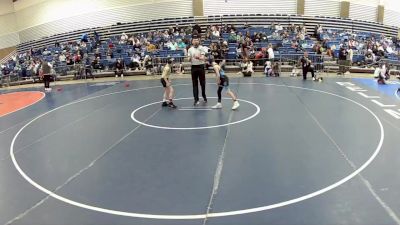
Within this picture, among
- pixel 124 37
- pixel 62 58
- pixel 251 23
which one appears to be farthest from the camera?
pixel 251 23

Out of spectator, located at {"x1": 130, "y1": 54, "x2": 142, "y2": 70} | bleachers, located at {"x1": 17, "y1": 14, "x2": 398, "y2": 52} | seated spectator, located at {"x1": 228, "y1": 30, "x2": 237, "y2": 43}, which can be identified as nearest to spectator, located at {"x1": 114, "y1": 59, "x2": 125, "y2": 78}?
spectator, located at {"x1": 130, "y1": 54, "x2": 142, "y2": 70}

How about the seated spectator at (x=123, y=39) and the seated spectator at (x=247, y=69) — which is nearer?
the seated spectator at (x=247, y=69)

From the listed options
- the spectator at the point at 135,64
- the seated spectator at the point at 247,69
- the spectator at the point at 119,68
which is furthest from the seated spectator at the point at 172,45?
the seated spectator at the point at 247,69

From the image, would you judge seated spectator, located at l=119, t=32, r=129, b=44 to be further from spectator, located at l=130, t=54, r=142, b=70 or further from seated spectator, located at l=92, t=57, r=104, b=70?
spectator, located at l=130, t=54, r=142, b=70

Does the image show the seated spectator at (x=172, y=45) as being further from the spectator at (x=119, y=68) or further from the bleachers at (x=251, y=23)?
the bleachers at (x=251, y=23)

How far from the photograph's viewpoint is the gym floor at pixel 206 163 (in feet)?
17.3

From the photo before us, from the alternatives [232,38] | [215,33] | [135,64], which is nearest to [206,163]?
[135,64]

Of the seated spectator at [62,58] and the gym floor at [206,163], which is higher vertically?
the seated spectator at [62,58]

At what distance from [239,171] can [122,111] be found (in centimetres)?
622

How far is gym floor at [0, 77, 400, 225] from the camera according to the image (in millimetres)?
5273

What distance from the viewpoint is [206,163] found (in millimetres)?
7062

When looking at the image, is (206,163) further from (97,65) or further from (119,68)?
(97,65)

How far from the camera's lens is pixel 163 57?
21688 mm

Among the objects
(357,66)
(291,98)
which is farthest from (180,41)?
(291,98)
